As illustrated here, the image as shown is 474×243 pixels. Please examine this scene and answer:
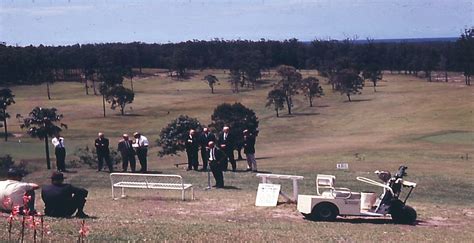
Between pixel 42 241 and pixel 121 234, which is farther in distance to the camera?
pixel 121 234

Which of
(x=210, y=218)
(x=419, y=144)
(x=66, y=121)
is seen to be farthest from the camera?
(x=66, y=121)

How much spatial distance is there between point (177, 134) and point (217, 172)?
17541 millimetres

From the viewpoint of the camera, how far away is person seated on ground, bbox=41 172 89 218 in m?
16.3

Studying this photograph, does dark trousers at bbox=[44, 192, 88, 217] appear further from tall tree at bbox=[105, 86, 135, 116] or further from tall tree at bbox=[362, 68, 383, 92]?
tall tree at bbox=[362, 68, 383, 92]

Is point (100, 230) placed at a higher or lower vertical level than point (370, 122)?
higher

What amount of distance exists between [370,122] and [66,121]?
3205 centimetres

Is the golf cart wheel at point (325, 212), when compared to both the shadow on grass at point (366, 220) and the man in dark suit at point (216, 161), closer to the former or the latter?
the shadow on grass at point (366, 220)

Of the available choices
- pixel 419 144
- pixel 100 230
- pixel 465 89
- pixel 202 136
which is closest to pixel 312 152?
pixel 419 144

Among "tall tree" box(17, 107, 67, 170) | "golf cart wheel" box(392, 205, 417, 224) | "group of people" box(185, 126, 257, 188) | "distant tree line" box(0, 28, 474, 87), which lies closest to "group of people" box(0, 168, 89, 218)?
"golf cart wheel" box(392, 205, 417, 224)

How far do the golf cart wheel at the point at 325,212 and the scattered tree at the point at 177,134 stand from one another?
21.9 m

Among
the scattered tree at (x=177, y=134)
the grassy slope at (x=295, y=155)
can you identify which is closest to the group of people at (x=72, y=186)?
the grassy slope at (x=295, y=155)

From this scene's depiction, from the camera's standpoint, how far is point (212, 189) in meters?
24.4

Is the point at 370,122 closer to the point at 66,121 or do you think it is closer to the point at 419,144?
the point at 419,144

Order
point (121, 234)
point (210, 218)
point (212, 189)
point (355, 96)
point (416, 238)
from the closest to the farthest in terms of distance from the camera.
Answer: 1. point (121, 234)
2. point (416, 238)
3. point (210, 218)
4. point (212, 189)
5. point (355, 96)
